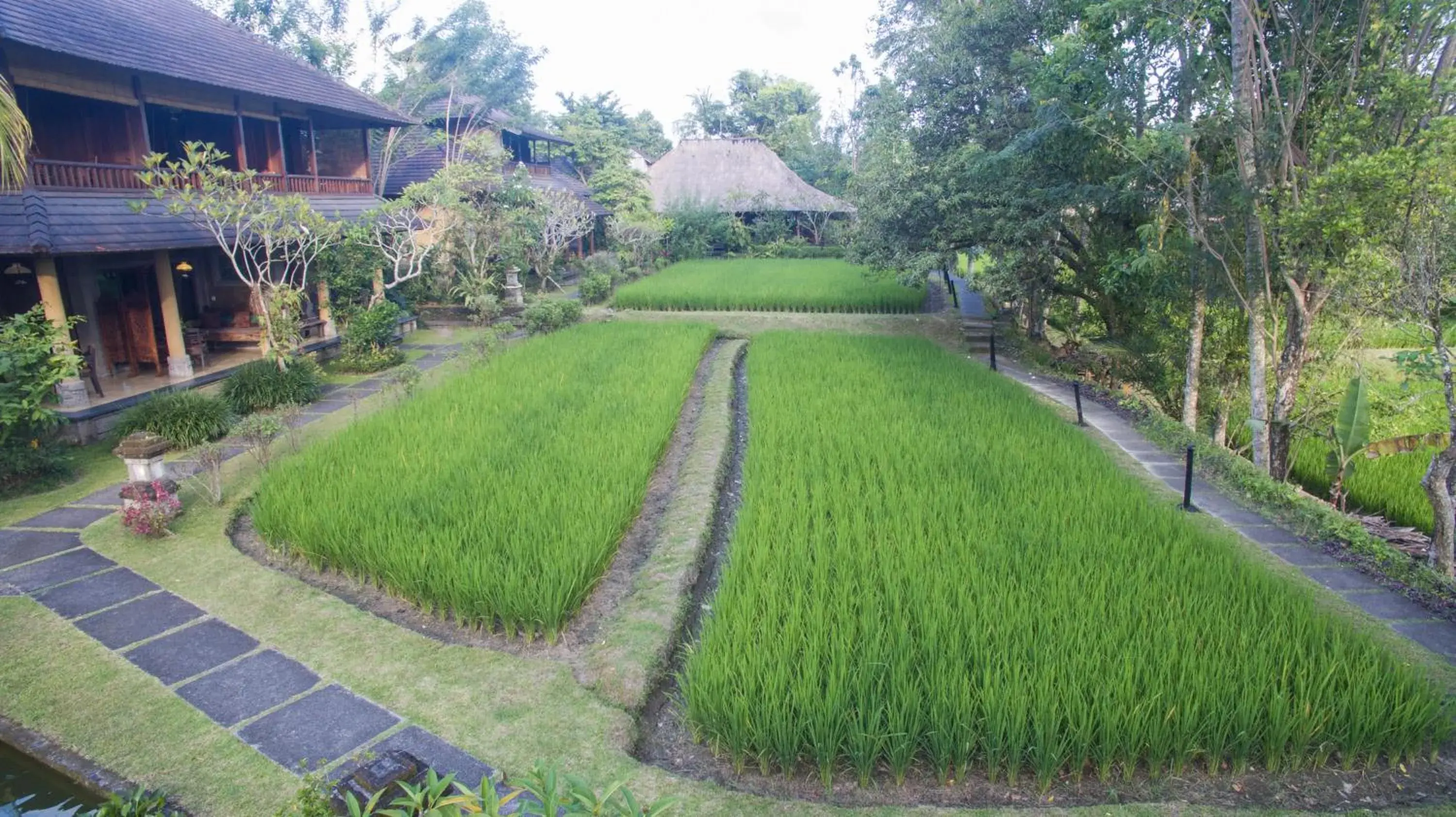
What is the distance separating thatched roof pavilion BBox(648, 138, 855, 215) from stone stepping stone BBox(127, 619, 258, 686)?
1043 inches

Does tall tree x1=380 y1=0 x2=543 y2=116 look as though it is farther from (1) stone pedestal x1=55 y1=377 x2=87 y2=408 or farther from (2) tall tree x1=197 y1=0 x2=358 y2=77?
(1) stone pedestal x1=55 y1=377 x2=87 y2=408

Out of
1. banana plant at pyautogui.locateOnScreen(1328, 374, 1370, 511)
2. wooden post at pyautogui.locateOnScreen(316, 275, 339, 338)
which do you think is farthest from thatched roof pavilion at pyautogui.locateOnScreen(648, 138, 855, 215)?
banana plant at pyautogui.locateOnScreen(1328, 374, 1370, 511)

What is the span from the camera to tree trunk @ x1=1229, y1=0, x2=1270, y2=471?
7.28 meters

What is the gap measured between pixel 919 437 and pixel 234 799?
5686 millimetres

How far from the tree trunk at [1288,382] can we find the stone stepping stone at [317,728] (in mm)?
8026

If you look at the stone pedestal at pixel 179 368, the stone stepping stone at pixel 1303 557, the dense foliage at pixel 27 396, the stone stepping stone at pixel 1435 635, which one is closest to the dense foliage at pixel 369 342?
the stone pedestal at pixel 179 368

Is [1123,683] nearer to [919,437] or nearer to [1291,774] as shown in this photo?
[1291,774]

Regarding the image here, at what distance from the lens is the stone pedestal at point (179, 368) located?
412 inches

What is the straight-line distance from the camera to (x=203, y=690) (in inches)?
161

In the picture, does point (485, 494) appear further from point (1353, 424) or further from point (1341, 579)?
point (1353, 424)

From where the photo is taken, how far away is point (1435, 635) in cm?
445

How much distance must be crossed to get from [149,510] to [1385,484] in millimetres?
10404

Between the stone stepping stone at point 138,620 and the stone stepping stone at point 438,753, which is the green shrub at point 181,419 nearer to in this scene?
the stone stepping stone at point 138,620

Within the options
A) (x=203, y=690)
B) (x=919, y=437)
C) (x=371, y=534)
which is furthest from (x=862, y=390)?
(x=203, y=690)
